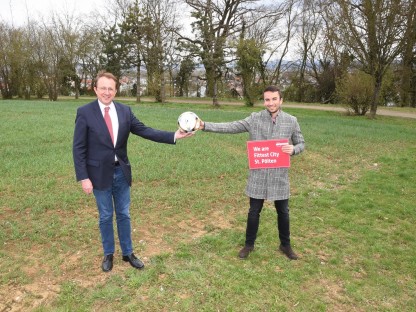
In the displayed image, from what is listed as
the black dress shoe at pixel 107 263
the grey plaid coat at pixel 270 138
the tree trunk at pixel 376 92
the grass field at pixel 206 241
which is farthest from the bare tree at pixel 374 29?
the black dress shoe at pixel 107 263

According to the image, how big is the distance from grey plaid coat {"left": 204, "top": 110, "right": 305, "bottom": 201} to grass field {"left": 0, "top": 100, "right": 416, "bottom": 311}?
934 millimetres

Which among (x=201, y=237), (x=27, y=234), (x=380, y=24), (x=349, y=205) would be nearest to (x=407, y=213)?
(x=349, y=205)

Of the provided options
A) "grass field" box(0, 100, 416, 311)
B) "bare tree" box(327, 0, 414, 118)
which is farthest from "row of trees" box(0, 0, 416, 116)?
"grass field" box(0, 100, 416, 311)

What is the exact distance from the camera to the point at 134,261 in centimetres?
404

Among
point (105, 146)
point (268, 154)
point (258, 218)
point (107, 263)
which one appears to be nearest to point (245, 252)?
point (258, 218)

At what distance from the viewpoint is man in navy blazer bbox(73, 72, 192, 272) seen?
11.3 feet

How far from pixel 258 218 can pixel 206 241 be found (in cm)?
89

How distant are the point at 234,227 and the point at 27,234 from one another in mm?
3078

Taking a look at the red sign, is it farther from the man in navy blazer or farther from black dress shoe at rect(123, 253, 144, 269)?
Result: black dress shoe at rect(123, 253, 144, 269)

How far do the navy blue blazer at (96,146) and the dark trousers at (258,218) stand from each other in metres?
1.65

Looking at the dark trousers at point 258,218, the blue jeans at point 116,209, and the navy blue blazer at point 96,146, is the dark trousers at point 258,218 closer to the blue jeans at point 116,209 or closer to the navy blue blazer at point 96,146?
the blue jeans at point 116,209

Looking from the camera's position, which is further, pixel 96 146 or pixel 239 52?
pixel 239 52

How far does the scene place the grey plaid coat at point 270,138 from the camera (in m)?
3.99

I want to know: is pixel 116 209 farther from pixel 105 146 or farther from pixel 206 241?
pixel 206 241
